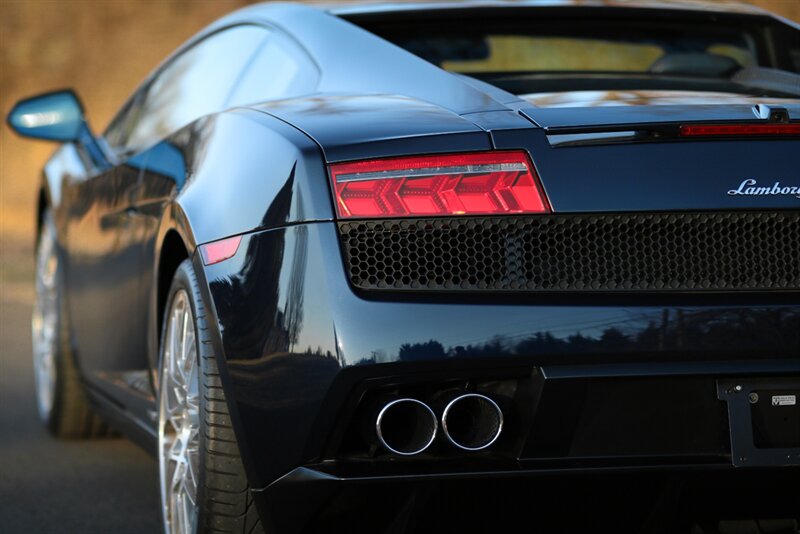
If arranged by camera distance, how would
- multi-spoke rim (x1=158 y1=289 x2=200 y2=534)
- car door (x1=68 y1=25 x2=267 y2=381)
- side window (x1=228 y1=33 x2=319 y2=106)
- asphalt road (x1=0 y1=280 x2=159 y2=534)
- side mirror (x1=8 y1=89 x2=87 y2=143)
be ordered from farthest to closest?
side mirror (x1=8 y1=89 x2=87 y2=143) → asphalt road (x1=0 y1=280 x2=159 y2=534) → car door (x1=68 y1=25 x2=267 y2=381) → side window (x1=228 y1=33 x2=319 y2=106) → multi-spoke rim (x1=158 y1=289 x2=200 y2=534)

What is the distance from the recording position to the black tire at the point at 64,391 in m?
5.43

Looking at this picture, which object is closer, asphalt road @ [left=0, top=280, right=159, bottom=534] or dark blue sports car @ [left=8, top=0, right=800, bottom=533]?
dark blue sports car @ [left=8, top=0, right=800, bottom=533]

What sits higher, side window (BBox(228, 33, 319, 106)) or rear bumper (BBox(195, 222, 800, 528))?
side window (BBox(228, 33, 319, 106))

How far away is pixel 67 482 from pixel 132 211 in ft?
3.94

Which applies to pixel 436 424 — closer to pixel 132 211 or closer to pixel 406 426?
pixel 406 426

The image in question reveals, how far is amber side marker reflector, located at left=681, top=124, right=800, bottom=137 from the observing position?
2.91m

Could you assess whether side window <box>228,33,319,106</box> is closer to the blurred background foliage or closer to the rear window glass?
the rear window glass

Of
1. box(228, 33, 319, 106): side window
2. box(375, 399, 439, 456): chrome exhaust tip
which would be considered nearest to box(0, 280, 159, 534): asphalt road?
box(228, 33, 319, 106): side window

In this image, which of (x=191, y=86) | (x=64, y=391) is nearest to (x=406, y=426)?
(x=191, y=86)

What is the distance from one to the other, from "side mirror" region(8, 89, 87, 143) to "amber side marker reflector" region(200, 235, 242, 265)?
2.60m

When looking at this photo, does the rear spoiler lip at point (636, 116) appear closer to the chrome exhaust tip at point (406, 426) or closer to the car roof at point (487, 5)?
the chrome exhaust tip at point (406, 426)

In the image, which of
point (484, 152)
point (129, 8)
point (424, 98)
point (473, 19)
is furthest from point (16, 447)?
point (129, 8)

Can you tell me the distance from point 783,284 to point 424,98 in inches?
34.3

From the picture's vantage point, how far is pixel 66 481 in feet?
16.5
